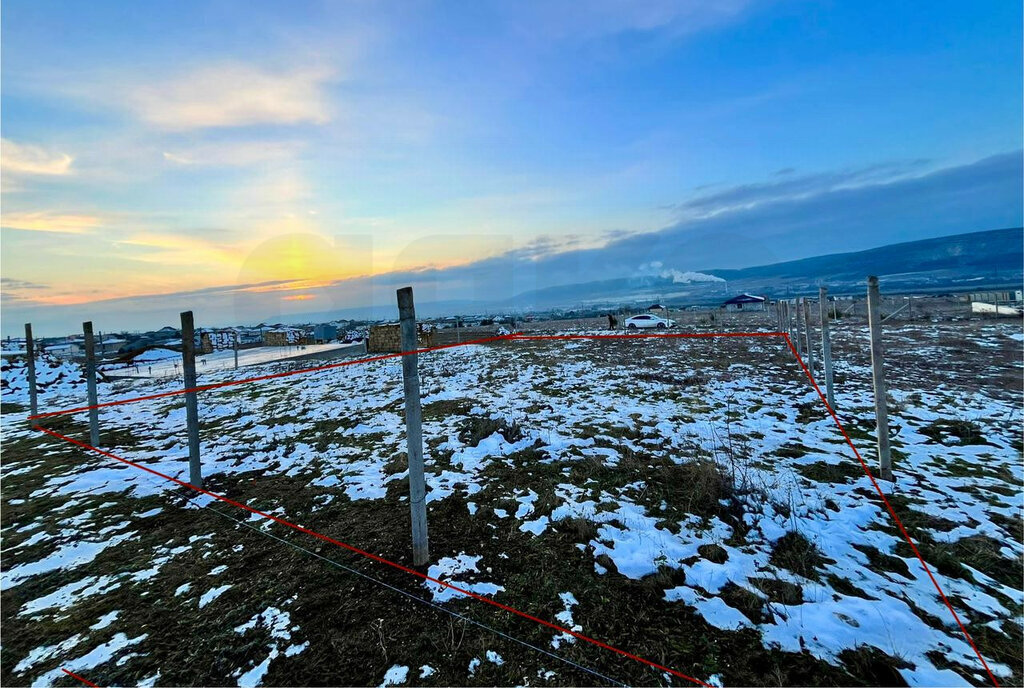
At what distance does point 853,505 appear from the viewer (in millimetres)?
4750

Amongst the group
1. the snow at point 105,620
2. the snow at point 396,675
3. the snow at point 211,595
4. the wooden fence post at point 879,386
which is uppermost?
the wooden fence post at point 879,386

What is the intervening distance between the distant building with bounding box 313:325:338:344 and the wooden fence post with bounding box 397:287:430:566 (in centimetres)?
3320

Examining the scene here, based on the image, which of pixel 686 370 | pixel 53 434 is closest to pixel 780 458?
pixel 686 370

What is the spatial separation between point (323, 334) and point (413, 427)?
113ft

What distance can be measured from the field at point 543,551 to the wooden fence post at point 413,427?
11.7 inches

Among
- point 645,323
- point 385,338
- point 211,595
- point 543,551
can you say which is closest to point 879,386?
point 543,551

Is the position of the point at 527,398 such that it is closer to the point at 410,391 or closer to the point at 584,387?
the point at 584,387

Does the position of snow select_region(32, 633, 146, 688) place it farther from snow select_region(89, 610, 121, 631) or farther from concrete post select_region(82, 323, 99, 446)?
concrete post select_region(82, 323, 99, 446)

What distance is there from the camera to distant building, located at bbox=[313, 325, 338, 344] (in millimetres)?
33969

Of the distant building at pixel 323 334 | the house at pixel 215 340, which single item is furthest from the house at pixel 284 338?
the house at pixel 215 340

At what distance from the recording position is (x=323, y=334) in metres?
34.6

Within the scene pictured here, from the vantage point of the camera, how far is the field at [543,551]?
2.93 meters

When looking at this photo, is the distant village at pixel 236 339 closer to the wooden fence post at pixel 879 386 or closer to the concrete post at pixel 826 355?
the concrete post at pixel 826 355

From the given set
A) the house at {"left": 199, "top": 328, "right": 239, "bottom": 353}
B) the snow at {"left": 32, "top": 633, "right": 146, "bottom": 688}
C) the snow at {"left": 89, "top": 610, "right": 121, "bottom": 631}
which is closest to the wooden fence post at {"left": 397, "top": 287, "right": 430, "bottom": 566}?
the snow at {"left": 32, "top": 633, "right": 146, "bottom": 688}
